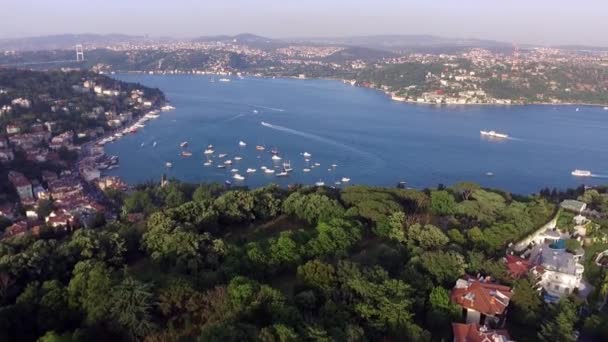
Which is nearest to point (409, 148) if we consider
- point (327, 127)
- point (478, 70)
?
point (327, 127)

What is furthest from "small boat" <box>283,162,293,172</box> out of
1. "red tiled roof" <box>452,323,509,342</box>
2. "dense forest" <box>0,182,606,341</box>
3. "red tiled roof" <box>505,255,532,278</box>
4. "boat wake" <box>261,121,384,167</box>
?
"red tiled roof" <box>452,323,509,342</box>

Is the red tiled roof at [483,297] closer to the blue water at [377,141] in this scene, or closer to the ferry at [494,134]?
the blue water at [377,141]

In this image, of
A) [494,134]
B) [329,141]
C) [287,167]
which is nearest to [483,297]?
[287,167]

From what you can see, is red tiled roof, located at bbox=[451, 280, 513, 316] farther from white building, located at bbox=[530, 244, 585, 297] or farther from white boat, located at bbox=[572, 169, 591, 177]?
white boat, located at bbox=[572, 169, 591, 177]

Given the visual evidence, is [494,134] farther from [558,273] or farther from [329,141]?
[558,273]

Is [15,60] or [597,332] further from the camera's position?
[15,60]

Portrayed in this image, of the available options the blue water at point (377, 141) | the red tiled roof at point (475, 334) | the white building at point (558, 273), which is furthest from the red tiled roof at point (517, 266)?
the blue water at point (377, 141)

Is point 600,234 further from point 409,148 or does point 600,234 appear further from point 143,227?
point 409,148
